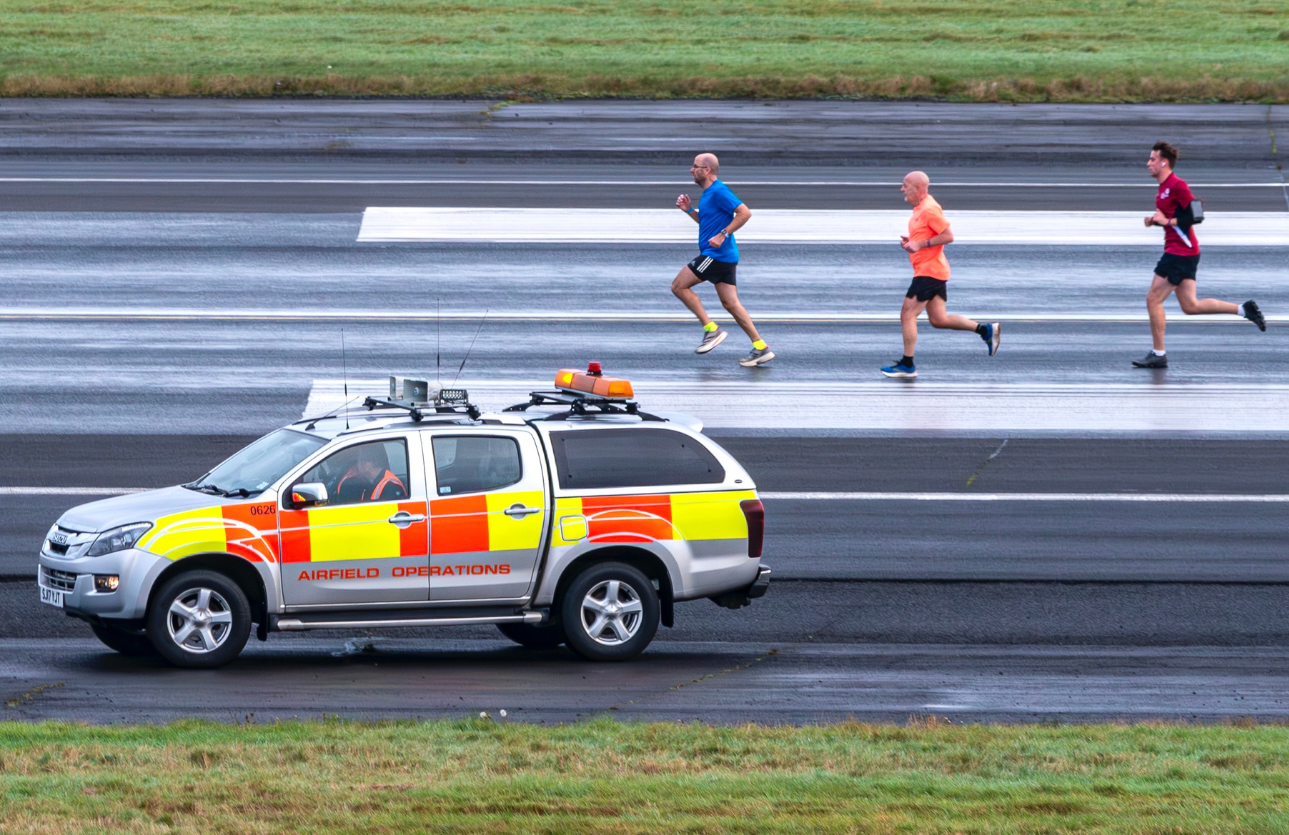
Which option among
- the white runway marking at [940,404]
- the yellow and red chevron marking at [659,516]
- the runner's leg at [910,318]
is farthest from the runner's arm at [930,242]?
the yellow and red chevron marking at [659,516]

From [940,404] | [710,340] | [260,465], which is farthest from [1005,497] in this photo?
[260,465]

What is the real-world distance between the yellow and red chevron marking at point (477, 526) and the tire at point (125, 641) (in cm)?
183

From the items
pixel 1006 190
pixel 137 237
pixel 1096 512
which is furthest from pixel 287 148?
pixel 1096 512

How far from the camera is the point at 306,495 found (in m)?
10.0

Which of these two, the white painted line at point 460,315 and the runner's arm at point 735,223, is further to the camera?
the white painted line at point 460,315

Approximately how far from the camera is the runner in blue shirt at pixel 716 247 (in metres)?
17.3

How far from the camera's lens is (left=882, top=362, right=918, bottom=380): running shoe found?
17859 mm

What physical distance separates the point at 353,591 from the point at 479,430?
4.10 feet

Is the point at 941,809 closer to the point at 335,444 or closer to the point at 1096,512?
the point at 335,444

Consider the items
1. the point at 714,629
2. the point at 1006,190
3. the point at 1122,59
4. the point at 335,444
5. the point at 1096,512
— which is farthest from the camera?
the point at 1122,59

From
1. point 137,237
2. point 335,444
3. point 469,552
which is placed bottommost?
point 469,552

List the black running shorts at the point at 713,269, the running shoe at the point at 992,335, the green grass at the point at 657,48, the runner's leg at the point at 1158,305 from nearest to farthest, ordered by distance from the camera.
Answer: the runner's leg at the point at 1158,305
the black running shorts at the point at 713,269
the running shoe at the point at 992,335
the green grass at the point at 657,48

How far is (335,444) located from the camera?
10305 millimetres

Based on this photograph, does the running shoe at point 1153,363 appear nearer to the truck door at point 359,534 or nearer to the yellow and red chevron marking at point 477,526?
the yellow and red chevron marking at point 477,526
